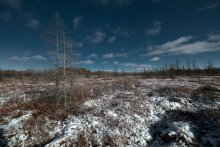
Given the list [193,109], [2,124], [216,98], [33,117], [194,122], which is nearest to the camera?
[194,122]

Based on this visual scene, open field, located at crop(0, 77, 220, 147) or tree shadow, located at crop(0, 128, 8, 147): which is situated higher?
open field, located at crop(0, 77, 220, 147)

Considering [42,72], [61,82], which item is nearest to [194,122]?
[61,82]

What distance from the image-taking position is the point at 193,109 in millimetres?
9523

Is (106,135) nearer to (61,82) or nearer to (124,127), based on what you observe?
(124,127)

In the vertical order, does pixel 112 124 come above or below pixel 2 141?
above

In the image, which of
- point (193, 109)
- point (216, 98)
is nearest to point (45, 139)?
point (193, 109)

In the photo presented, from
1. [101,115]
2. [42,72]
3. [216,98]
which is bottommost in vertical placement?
[101,115]

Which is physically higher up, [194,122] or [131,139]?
[194,122]

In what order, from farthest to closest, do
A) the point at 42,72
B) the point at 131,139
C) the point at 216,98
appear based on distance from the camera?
the point at 216,98, the point at 42,72, the point at 131,139

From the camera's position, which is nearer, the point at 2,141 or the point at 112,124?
the point at 2,141

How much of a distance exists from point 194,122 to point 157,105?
11.0 ft

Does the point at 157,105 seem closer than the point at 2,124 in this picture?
No

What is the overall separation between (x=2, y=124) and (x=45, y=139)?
361 cm

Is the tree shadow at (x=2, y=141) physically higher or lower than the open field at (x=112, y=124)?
lower
